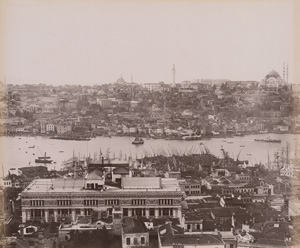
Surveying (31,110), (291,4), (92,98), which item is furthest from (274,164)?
(31,110)

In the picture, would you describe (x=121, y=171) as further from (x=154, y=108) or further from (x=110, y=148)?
(x=154, y=108)

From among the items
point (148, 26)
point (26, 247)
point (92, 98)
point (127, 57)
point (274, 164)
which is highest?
point (148, 26)

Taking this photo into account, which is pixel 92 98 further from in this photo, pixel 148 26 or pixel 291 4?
pixel 291 4

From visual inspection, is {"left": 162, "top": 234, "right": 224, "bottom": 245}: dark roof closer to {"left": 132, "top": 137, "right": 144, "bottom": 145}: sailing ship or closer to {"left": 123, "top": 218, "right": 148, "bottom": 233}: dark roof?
{"left": 123, "top": 218, "right": 148, "bottom": 233}: dark roof

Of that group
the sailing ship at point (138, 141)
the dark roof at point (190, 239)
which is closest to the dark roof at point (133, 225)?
the dark roof at point (190, 239)

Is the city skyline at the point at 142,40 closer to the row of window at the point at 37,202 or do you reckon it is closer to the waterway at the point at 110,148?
the waterway at the point at 110,148

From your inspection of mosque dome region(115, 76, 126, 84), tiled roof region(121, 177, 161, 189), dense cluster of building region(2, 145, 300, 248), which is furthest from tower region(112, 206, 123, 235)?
mosque dome region(115, 76, 126, 84)
